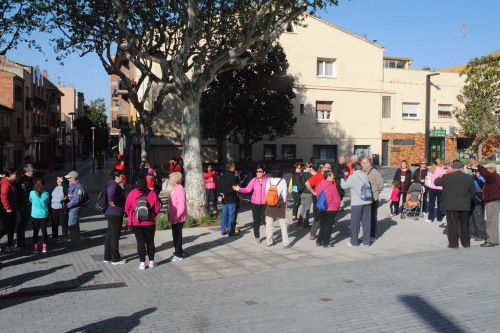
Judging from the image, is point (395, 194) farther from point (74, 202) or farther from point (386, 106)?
point (386, 106)

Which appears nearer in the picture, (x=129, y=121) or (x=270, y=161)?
(x=270, y=161)

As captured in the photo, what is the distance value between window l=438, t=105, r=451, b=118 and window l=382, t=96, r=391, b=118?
15.1ft

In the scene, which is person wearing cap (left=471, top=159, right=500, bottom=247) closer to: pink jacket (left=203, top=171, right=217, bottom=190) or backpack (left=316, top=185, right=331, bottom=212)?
backpack (left=316, top=185, right=331, bottom=212)

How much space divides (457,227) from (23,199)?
9.01 metres

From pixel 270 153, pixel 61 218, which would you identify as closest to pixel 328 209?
pixel 61 218

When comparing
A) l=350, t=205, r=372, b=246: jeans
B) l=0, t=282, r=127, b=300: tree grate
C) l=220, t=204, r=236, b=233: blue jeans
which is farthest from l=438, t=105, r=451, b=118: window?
l=0, t=282, r=127, b=300: tree grate

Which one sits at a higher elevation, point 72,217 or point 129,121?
point 129,121

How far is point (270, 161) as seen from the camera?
32.9 meters

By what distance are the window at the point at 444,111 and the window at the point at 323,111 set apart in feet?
32.6

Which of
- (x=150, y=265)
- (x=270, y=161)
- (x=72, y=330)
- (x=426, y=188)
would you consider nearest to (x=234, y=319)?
(x=72, y=330)

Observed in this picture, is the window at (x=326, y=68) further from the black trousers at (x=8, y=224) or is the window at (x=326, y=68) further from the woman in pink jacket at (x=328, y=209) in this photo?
the black trousers at (x=8, y=224)

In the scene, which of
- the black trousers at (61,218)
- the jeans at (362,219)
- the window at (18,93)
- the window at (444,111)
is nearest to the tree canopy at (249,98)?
the black trousers at (61,218)

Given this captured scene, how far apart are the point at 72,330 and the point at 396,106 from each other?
35850 millimetres

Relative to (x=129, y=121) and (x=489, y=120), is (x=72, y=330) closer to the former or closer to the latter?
(x=489, y=120)
